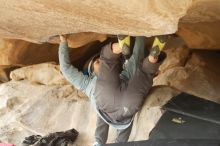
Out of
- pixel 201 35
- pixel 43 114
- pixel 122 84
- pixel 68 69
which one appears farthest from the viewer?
pixel 43 114

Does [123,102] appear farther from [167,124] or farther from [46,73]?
[46,73]

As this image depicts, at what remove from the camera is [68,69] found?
315 centimetres

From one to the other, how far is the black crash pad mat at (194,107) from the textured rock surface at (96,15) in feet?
Result: 2.43

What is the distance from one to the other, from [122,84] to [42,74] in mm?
1586

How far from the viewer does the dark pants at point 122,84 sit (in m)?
2.92

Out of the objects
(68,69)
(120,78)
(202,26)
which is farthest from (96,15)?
(202,26)

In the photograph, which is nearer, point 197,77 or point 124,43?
point 124,43

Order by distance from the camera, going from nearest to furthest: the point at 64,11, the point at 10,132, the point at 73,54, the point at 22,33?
the point at 64,11 → the point at 22,33 → the point at 10,132 → the point at 73,54

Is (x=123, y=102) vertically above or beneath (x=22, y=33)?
beneath

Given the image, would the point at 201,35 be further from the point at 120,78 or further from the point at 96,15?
the point at 96,15

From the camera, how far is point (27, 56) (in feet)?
14.8

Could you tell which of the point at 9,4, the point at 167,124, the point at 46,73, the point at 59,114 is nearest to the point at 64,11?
the point at 9,4

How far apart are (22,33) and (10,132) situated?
103cm

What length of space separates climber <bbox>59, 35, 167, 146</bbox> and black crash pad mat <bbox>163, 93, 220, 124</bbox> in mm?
209
